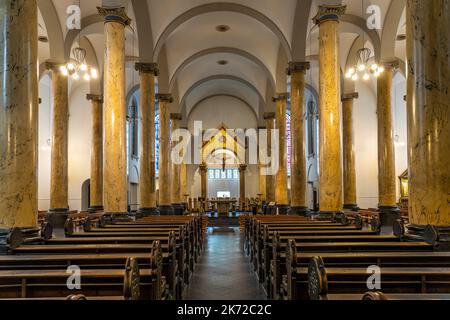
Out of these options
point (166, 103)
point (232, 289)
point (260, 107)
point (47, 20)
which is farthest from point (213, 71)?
point (232, 289)

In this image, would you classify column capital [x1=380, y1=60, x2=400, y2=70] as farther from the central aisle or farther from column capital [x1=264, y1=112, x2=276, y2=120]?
column capital [x1=264, y1=112, x2=276, y2=120]

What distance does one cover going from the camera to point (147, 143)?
48.4 ft

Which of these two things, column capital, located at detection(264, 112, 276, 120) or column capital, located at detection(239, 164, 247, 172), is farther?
column capital, located at detection(239, 164, 247, 172)

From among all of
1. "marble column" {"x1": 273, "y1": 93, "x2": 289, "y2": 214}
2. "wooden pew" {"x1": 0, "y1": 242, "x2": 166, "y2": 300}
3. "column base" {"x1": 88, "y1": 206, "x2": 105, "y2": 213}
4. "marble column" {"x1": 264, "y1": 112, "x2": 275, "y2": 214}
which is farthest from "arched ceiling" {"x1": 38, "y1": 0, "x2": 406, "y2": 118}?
"wooden pew" {"x1": 0, "y1": 242, "x2": 166, "y2": 300}

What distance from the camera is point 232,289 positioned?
685 cm

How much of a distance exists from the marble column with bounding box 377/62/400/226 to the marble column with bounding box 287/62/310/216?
2536 mm

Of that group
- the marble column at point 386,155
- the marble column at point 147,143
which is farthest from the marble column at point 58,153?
the marble column at point 386,155

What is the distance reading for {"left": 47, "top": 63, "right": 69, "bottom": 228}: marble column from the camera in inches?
544

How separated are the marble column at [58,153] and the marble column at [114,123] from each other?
Result: 179 inches

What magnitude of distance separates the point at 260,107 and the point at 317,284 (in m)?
25.0

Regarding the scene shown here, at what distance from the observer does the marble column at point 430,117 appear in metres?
5.12

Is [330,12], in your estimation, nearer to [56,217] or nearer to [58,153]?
[58,153]
